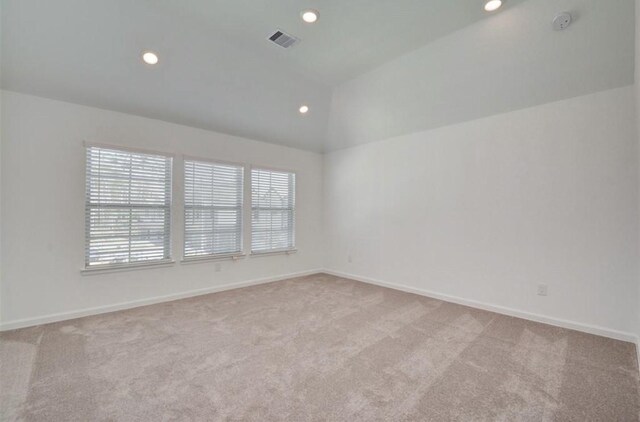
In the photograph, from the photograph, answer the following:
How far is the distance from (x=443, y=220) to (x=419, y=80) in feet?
6.33

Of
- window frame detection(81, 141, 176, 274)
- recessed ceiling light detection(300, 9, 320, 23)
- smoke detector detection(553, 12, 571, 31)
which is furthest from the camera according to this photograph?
window frame detection(81, 141, 176, 274)

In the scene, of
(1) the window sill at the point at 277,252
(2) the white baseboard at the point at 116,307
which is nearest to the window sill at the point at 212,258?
(1) the window sill at the point at 277,252

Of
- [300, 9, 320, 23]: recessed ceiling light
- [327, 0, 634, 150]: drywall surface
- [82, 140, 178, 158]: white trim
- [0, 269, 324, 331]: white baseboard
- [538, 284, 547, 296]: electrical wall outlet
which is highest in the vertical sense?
[300, 9, 320, 23]: recessed ceiling light

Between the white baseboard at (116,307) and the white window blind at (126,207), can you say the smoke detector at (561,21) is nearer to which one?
the white window blind at (126,207)

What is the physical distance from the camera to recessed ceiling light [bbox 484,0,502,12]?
2415mm

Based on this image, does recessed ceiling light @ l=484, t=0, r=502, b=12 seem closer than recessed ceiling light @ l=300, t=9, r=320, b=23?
Yes

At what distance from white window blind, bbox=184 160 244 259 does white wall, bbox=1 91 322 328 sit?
16 centimetres

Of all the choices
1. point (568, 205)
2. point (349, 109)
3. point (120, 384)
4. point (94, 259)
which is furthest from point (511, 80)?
point (94, 259)

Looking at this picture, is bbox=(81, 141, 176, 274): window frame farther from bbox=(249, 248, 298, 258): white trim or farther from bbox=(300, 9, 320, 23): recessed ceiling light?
bbox=(300, 9, 320, 23): recessed ceiling light

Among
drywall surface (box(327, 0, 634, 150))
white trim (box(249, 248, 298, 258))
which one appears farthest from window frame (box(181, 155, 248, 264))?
drywall surface (box(327, 0, 634, 150))

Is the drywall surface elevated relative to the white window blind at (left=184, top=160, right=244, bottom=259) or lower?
elevated

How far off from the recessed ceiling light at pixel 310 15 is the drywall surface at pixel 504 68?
1.18 meters

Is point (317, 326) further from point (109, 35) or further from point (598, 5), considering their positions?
point (598, 5)

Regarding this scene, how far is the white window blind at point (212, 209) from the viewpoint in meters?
4.12
